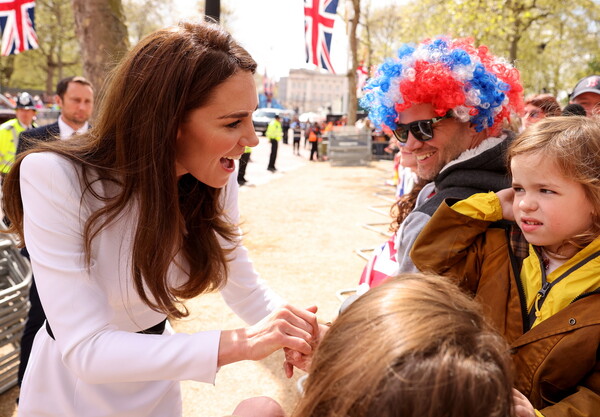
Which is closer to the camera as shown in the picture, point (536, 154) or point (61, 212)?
point (61, 212)

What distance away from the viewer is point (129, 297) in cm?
161

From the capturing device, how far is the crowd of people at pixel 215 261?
1.32m

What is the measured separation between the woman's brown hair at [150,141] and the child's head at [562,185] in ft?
3.40

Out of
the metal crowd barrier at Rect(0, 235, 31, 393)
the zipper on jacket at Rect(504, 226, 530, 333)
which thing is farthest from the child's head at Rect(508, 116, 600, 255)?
the metal crowd barrier at Rect(0, 235, 31, 393)

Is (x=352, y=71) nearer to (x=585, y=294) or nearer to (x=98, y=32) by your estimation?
(x=98, y=32)

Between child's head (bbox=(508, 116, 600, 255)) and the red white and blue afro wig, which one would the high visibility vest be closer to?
the red white and blue afro wig

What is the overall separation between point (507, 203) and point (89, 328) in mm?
1468

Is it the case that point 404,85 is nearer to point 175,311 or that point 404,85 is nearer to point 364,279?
point 364,279

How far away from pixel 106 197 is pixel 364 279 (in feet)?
5.85

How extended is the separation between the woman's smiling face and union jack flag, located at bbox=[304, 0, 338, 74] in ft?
29.7

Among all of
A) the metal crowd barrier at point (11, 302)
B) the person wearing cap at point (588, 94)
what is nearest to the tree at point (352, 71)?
the person wearing cap at point (588, 94)

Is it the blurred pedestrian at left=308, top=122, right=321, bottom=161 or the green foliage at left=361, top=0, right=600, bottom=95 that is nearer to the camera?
the green foliage at left=361, top=0, right=600, bottom=95

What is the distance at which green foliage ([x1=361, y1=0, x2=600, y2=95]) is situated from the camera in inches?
672

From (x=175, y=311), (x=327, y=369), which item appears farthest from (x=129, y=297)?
(x=327, y=369)
